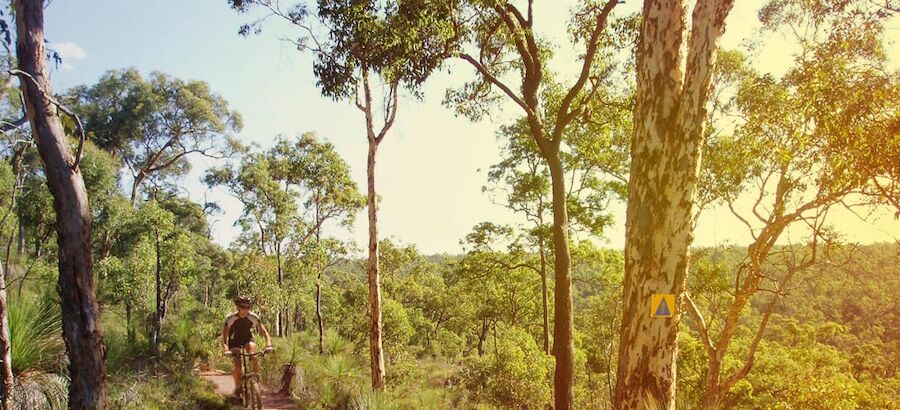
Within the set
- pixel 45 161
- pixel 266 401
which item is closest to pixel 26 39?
pixel 45 161

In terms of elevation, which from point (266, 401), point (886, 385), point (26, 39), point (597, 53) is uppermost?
point (597, 53)

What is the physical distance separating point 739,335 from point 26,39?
104ft

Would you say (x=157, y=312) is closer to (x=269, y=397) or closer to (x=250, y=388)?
(x=269, y=397)

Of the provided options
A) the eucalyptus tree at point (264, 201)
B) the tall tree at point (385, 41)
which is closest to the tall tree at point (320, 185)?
the eucalyptus tree at point (264, 201)

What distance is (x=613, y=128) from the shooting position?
10.5m

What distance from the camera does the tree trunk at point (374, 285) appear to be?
29.3 ft

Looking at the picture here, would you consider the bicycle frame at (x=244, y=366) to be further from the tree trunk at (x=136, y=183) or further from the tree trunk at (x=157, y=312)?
the tree trunk at (x=136, y=183)

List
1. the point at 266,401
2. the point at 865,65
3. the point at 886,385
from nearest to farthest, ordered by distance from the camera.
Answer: the point at 865,65 → the point at 266,401 → the point at 886,385

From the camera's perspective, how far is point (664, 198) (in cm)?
381

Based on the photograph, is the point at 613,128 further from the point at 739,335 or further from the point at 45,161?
the point at 739,335

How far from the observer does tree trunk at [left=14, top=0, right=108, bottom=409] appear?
4281 mm

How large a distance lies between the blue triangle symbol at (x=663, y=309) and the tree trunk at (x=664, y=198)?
2.4 inches

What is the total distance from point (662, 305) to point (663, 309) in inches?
1.3

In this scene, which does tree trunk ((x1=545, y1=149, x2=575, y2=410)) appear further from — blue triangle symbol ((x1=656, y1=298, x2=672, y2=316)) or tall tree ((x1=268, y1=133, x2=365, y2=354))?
tall tree ((x1=268, y1=133, x2=365, y2=354))
